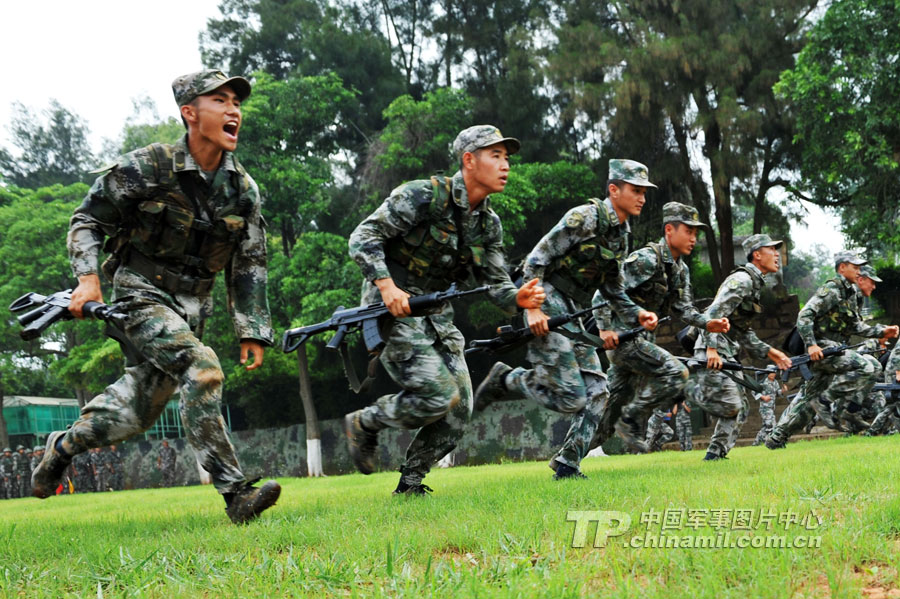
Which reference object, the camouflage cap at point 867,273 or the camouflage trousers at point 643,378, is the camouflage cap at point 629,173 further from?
the camouflage cap at point 867,273

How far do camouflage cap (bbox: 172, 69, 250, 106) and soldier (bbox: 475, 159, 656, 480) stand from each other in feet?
9.22

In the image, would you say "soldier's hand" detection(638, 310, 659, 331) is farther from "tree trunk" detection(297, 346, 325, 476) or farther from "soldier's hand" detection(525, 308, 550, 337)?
"tree trunk" detection(297, 346, 325, 476)

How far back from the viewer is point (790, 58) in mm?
23938

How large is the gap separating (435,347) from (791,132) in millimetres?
19815

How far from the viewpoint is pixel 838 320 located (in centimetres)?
1167

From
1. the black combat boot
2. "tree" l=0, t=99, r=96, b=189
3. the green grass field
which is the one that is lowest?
the green grass field

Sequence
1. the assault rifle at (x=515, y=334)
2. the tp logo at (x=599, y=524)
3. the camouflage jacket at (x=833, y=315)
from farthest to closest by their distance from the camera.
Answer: the camouflage jacket at (x=833, y=315) → the assault rifle at (x=515, y=334) → the tp logo at (x=599, y=524)

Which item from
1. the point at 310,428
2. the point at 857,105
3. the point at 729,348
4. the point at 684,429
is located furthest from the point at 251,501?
the point at 310,428

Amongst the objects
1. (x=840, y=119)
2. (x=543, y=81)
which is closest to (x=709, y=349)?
(x=840, y=119)

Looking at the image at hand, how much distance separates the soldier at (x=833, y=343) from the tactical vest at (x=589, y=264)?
4640 millimetres

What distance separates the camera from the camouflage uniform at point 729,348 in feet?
30.8

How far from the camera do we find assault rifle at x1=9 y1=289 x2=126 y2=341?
191 inches

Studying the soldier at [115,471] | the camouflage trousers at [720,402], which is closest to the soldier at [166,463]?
the soldier at [115,471]

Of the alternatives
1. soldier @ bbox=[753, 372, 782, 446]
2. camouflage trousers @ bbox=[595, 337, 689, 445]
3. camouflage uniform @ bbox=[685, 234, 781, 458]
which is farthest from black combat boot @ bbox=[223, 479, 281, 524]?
soldier @ bbox=[753, 372, 782, 446]
